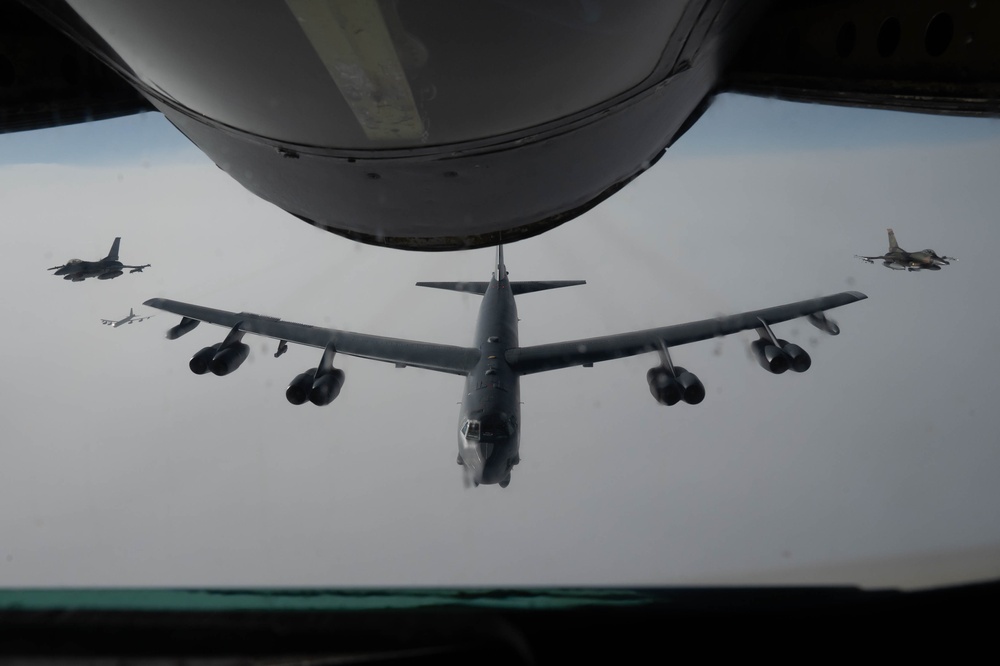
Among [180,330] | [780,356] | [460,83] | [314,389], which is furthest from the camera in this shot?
[314,389]

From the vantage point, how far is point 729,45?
249 centimetres

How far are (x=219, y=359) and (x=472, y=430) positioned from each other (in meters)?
5.23

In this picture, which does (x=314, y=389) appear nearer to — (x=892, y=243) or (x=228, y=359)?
(x=228, y=359)

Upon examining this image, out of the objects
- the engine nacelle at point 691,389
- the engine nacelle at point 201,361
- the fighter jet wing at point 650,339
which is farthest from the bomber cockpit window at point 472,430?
the engine nacelle at point 201,361

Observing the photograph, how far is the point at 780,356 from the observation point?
442 inches

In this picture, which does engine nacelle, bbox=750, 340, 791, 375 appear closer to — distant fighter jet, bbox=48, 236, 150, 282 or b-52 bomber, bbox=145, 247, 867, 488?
b-52 bomber, bbox=145, 247, 867, 488

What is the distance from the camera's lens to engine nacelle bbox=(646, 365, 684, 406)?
488 inches

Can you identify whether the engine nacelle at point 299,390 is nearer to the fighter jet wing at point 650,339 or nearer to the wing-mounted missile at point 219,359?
the wing-mounted missile at point 219,359

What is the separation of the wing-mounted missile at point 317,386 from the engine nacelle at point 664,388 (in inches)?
263

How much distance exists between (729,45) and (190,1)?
212 cm

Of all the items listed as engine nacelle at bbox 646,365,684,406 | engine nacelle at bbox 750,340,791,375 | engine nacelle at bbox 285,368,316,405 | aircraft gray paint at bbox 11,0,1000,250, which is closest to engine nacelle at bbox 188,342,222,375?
engine nacelle at bbox 285,368,316,405

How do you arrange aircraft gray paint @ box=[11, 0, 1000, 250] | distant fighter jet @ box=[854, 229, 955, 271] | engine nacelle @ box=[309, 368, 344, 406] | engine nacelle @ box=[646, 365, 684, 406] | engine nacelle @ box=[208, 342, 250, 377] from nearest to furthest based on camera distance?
1. aircraft gray paint @ box=[11, 0, 1000, 250]
2. distant fighter jet @ box=[854, 229, 955, 271]
3. engine nacelle @ box=[208, 342, 250, 377]
4. engine nacelle @ box=[309, 368, 344, 406]
5. engine nacelle @ box=[646, 365, 684, 406]

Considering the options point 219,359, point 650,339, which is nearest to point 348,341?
point 219,359

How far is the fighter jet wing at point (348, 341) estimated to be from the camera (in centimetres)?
1435
